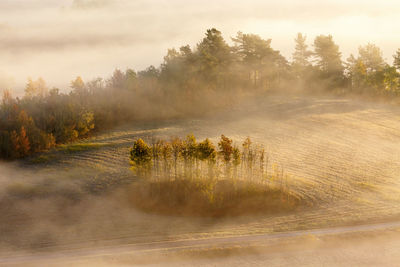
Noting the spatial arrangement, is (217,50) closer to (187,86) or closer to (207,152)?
(187,86)

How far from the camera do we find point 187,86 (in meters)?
42.9

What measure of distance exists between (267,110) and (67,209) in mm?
28960

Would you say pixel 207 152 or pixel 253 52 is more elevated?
pixel 253 52

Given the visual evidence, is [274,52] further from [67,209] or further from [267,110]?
[67,209]

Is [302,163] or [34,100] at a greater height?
[34,100]

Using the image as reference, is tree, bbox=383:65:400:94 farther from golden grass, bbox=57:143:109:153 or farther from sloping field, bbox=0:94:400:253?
golden grass, bbox=57:143:109:153

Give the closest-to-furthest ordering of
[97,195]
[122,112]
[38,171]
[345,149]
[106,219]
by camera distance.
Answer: [106,219] < [97,195] < [38,171] < [345,149] < [122,112]

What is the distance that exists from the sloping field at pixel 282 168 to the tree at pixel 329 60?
744 inches

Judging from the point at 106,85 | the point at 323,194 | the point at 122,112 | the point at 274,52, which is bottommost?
the point at 323,194

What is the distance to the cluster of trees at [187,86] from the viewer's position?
28281 millimetres

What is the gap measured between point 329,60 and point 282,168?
1822 inches

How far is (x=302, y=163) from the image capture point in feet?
75.9

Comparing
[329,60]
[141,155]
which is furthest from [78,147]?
[329,60]

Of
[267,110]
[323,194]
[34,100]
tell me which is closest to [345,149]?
[323,194]
